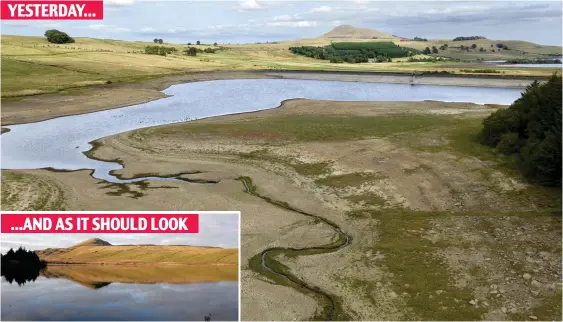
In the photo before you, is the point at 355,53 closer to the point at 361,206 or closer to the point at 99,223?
the point at 361,206

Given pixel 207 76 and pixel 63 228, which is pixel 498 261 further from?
pixel 207 76

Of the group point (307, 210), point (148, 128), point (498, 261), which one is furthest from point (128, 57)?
point (498, 261)

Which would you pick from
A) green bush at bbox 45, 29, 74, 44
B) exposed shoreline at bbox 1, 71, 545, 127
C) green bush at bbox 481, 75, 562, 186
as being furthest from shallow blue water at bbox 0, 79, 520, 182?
green bush at bbox 45, 29, 74, 44

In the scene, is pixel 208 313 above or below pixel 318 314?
above

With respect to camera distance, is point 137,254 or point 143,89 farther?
point 143,89

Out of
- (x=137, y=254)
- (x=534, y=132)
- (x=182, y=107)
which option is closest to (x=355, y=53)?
(x=182, y=107)

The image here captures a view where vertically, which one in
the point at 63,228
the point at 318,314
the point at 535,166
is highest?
the point at 63,228

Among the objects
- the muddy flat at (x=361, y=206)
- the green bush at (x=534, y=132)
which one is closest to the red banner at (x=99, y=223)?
the muddy flat at (x=361, y=206)
